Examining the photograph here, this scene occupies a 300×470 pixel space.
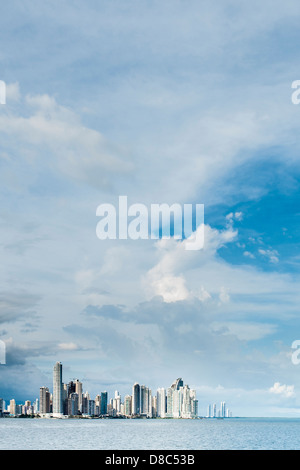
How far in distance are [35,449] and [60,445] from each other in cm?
1620
